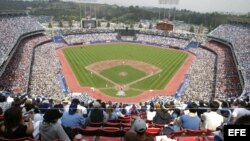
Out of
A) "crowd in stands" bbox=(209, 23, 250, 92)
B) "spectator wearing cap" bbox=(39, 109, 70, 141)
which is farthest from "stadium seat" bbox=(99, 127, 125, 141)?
"crowd in stands" bbox=(209, 23, 250, 92)

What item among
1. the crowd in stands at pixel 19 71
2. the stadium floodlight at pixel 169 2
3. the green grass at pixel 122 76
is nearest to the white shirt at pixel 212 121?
the crowd in stands at pixel 19 71

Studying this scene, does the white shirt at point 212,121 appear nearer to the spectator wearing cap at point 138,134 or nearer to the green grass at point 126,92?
the spectator wearing cap at point 138,134

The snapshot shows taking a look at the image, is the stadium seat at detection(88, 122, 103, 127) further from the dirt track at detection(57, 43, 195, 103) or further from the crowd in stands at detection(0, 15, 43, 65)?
the crowd in stands at detection(0, 15, 43, 65)

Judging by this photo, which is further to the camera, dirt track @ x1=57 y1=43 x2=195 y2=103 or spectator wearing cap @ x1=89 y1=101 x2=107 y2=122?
dirt track @ x1=57 y1=43 x2=195 y2=103

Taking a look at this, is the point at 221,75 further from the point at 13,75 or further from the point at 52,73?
the point at 13,75

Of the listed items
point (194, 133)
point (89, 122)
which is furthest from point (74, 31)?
point (194, 133)
